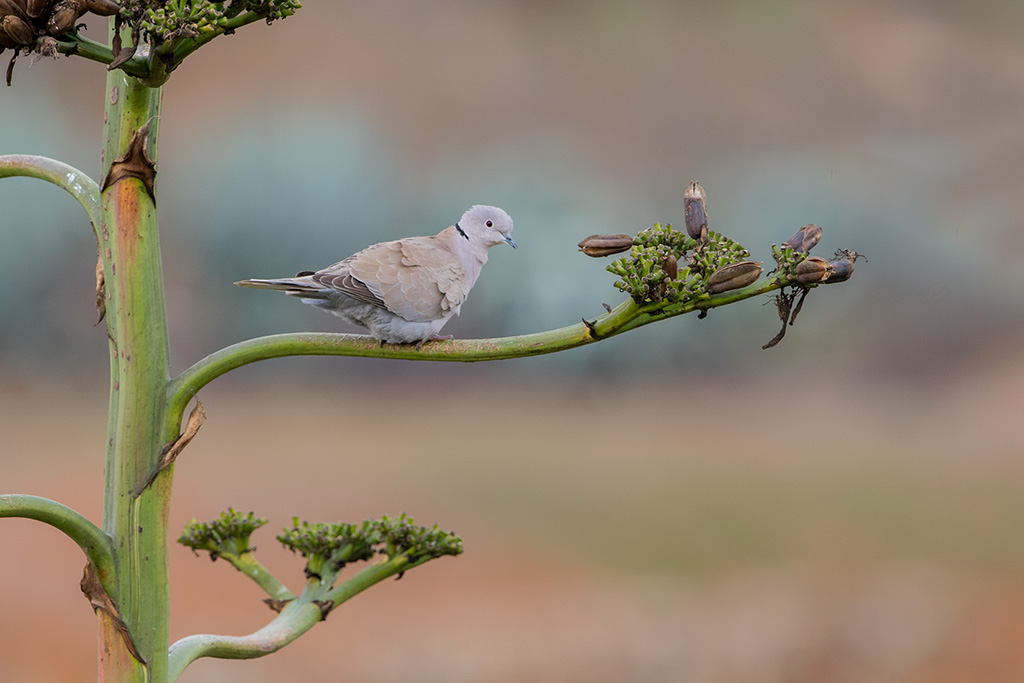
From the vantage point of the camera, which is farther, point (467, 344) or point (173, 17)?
point (467, 344)

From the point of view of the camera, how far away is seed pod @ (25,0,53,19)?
5.16ft

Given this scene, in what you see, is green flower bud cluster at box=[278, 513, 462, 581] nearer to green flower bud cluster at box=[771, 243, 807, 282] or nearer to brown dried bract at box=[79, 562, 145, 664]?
brown dried bract at box=[79, 562, 145, 664]

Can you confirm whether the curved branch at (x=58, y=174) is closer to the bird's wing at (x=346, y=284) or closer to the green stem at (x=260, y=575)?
the bird's wing at (x=346, y=284)

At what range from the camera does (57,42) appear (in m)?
1.60

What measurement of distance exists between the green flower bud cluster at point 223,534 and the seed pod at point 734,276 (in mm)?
1296

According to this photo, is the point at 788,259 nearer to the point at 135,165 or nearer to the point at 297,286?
the point at 297,286

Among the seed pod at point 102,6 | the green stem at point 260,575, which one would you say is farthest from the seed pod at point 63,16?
the green stem at point 260,575

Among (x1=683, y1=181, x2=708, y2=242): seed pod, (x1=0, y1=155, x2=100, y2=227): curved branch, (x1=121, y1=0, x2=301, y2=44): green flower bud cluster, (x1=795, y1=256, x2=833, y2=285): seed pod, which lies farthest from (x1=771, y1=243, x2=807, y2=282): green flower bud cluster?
(x1=0, y1=155, x2=100, y2=227): curved branch

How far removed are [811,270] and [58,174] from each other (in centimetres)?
140

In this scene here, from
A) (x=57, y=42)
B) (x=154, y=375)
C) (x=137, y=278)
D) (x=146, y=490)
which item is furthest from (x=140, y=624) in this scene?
(x=57, y=42)

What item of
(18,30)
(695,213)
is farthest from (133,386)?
(695,213)

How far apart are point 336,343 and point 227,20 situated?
1.87ft

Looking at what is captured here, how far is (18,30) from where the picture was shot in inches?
62.0

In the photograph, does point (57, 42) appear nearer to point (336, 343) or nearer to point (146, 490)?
point (336, 343)
